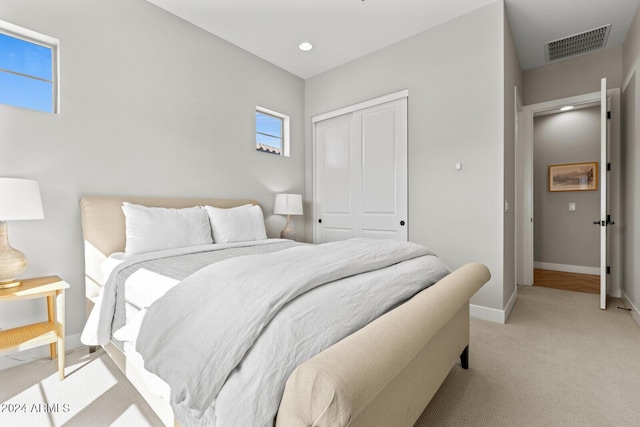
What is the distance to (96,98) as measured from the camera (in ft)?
7.92

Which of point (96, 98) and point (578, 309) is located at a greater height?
point (96, 98)

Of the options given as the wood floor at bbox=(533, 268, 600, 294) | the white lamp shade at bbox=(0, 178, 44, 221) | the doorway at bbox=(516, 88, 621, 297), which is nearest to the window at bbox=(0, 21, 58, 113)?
the white lamp shade at bbox=(0, 178, 44, 221)

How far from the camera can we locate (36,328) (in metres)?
1.93

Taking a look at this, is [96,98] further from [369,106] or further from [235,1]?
[369,106]

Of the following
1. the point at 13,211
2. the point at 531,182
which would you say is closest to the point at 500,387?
the point at 13,211

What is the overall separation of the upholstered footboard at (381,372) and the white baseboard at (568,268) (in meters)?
4.48

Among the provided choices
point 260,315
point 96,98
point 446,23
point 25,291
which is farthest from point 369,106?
point 25,291

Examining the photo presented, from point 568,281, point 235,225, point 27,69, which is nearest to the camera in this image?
point 27,69

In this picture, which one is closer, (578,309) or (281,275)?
(281,275)

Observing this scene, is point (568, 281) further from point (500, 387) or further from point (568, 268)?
point (500, 387)

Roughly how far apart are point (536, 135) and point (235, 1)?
5006 mm

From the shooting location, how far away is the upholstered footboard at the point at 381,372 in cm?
69

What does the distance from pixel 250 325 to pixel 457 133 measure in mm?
2856

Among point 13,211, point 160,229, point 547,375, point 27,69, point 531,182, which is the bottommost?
point 547,375
